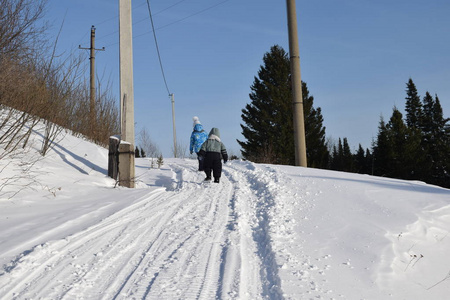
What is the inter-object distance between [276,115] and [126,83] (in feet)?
84.2

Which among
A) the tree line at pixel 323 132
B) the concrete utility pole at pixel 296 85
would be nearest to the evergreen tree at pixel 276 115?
the tree line at pixel 323 132

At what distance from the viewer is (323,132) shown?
34062mm

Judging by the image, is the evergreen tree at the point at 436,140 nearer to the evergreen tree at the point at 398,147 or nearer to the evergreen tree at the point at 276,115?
the evergreen tree at the point at 398,147

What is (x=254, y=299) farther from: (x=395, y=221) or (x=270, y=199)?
(x=270, y=199)

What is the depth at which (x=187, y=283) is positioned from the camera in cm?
286

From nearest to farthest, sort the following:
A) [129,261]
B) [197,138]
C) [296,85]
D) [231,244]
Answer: [129,261] → [231,244] → [296,85] → [197,138]

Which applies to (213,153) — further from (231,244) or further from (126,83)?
(231,244)

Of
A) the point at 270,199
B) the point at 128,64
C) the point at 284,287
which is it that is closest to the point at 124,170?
the point at 128,64

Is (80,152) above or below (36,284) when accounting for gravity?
A: above

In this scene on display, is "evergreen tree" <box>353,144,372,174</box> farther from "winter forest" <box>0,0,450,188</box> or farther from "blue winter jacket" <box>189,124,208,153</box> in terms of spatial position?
"blue winter jacket" <box>189,124,208,153</box>

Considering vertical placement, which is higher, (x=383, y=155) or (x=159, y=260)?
(x=383, y=155)

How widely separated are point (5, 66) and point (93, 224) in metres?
3.54

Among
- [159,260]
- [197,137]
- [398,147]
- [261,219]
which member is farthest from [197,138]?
[398,147]

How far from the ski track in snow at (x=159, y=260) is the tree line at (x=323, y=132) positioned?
53.0ft
